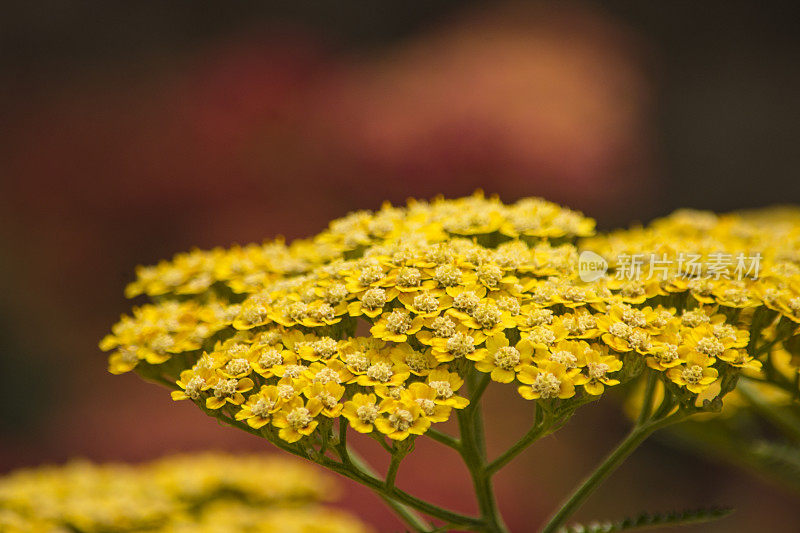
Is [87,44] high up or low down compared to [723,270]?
up

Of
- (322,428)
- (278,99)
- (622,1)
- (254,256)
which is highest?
(622,1)

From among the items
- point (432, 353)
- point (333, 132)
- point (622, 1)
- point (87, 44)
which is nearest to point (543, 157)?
point (333, 132)

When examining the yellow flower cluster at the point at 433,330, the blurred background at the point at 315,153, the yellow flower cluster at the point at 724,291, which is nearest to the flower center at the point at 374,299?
the yellow flower cluster at the point at 433,330

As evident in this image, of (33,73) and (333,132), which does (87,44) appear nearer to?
(33,73)

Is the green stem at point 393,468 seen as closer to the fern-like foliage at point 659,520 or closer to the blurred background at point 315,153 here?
the fern-like foliage at point 659,520

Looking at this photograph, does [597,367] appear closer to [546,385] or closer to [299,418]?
[546,385]

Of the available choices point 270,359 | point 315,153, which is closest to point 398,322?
point 270,359

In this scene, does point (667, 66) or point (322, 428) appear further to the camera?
point (667, 66)
